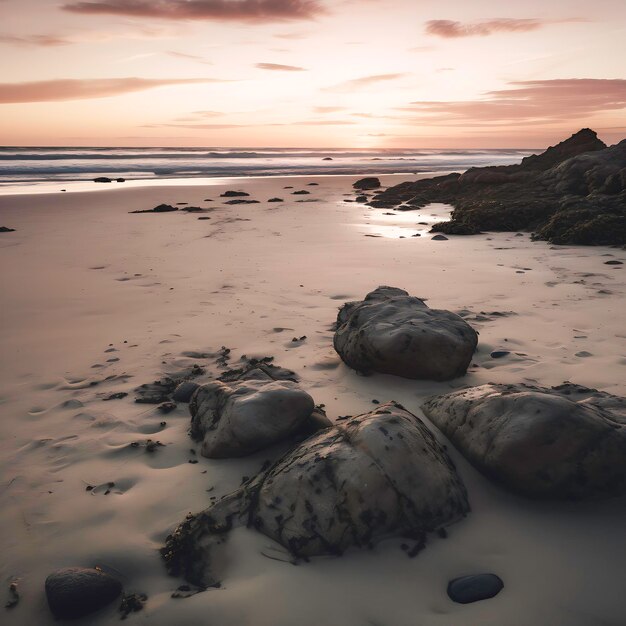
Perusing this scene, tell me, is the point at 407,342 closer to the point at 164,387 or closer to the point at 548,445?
the point at 548,445

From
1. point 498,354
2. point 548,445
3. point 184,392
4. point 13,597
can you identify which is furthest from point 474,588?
point 498,354

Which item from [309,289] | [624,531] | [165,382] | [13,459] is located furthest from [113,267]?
[624,531]

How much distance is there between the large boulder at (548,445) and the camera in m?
2.32

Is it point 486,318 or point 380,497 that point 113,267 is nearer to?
point 486,318

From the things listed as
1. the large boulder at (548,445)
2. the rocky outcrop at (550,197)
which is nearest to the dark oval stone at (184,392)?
the large boulder at (548,445)

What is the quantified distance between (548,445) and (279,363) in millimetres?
2187

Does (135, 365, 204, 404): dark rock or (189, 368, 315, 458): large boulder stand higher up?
(189, 368, 315, 458): large boulder

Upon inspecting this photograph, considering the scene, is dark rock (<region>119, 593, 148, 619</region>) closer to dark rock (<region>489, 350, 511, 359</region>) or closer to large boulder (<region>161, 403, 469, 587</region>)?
large boulder (<region>161, 403, 469, 587</region>)

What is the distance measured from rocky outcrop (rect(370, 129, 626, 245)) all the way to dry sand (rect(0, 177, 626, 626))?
0.82 meters

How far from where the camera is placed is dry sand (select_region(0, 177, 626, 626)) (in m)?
1.95

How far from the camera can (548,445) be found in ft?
7.77

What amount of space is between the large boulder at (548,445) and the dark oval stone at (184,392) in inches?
73.4

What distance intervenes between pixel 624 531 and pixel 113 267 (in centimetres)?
690

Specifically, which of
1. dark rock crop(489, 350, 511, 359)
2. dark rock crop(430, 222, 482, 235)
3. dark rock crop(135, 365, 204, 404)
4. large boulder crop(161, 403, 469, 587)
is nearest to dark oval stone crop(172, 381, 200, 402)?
dark rock crop(135, 365, 204, 404)
